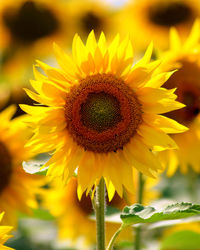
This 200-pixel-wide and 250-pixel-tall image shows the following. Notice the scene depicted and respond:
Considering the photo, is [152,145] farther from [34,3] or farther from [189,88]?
[34,3]

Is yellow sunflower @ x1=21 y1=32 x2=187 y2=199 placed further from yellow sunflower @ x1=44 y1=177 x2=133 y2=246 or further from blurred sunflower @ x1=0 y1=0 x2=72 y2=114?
blurred sunflower @ x1=0 y1=0 x2=72 y2=114

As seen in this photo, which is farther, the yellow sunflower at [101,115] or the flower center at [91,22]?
the flower center at [91,22]

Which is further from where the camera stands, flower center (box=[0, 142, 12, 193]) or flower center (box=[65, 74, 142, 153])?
flower center (box=[0, 142, 12, 193])

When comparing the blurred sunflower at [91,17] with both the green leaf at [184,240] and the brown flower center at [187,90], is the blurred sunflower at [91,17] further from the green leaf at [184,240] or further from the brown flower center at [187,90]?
the green leaf at [184,240]

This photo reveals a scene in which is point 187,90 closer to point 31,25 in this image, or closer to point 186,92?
point 186,92

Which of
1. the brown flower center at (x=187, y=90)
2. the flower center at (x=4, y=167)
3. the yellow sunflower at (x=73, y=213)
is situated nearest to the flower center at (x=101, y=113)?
the brown flower center at (x=187, y=90)

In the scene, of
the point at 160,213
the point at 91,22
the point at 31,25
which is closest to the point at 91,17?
the point at 91,22

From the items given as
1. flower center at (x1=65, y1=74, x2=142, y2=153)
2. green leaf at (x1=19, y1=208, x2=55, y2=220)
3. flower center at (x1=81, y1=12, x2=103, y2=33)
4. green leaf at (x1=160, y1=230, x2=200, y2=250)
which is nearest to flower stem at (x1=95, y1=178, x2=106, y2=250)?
flower center at (x1=65, y1=74, x2=142, y2=153)
